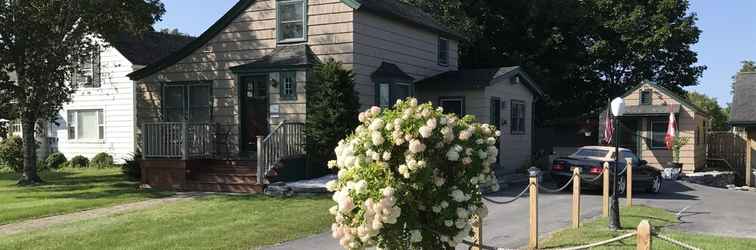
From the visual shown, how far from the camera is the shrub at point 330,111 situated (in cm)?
1548

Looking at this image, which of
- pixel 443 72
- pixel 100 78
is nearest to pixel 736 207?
pixel 443 72

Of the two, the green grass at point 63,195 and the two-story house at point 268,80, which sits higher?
the two-story house at point 268,80

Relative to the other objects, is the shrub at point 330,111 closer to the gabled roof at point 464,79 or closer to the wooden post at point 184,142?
the wooden post at point 184,142

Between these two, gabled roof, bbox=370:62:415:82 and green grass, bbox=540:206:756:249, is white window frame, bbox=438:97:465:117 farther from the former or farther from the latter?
green grass, bbox=540:206:756:249

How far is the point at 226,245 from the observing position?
901 centimetres

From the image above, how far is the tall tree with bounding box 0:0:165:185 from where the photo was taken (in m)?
17.4

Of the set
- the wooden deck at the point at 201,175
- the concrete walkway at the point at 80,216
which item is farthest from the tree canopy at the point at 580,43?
the concrete walkway at the point at 80,216

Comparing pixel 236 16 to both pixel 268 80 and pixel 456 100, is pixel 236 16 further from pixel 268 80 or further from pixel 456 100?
pixel 456 100

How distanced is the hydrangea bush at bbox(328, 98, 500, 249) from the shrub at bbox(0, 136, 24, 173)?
71.6ft

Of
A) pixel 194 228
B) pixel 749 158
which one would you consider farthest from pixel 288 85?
pixel 749 158

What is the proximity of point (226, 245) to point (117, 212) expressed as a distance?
166 inches

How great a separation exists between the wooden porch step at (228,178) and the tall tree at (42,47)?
5.66 m

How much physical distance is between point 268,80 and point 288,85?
2.14 ft

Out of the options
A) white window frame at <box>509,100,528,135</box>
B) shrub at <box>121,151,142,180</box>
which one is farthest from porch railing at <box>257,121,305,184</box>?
white window frame at <box>509,100,528,135</box>
